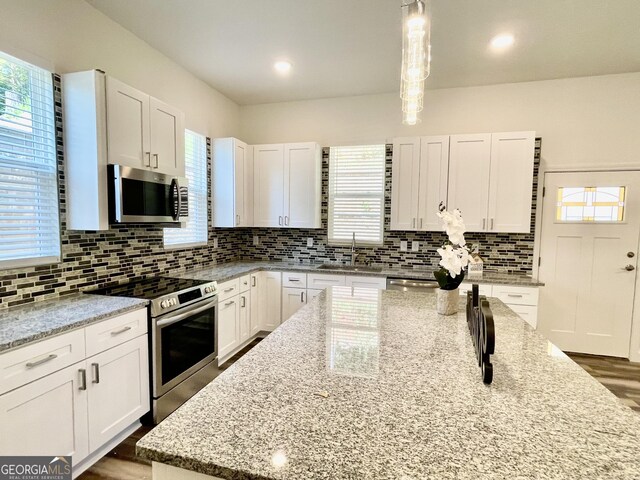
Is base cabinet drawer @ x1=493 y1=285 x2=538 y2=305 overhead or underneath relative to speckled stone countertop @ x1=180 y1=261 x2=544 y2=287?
underneath

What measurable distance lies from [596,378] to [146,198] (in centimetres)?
438

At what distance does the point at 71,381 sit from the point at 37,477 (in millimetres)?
432

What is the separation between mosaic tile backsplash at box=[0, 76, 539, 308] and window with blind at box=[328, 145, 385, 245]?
0.10 metres

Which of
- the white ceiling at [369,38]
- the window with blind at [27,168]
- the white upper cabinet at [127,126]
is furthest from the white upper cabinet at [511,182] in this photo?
the window with blind at [27,168]

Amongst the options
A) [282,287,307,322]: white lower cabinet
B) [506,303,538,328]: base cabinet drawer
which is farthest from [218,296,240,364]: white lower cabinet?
[506,303,538,328]: base cabinet drawer

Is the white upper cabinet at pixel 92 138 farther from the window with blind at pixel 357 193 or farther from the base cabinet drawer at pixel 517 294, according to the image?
the base cabinet drawer at pixel 517 294

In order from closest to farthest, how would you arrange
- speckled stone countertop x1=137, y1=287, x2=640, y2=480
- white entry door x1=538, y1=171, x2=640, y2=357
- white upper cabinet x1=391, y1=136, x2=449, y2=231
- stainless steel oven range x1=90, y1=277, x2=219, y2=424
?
speckled stone countertop x1=137, y1=287, x2=640, y2=480 → stainless steel oven range x1=90, y1=277, x2=219, y2=424 → white entry door x1=538, y1=171, x2=640, y2=357 → white upper cabinet x1=391, y1=136, x2=449, y2=231

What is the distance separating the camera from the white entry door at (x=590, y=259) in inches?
133

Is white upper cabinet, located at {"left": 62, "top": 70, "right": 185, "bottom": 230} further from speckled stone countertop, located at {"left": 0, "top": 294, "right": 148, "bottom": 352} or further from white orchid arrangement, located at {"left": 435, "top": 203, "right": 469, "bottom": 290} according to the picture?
white orchid arrangement, located at {"left": 435, "top": 203, "right": 469, "bottom": 290}

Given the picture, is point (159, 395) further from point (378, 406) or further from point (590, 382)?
point (590, 382)

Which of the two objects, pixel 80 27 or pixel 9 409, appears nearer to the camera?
pixel 9 409

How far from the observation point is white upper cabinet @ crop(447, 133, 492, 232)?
3.38m

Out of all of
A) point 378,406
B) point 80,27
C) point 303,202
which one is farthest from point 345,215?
point 378,406

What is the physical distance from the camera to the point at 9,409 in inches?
54.4
